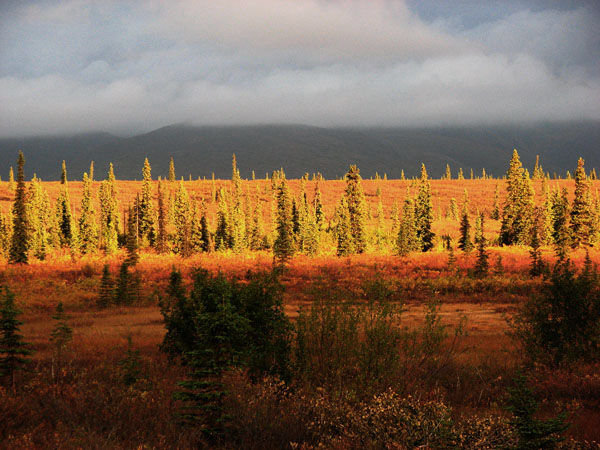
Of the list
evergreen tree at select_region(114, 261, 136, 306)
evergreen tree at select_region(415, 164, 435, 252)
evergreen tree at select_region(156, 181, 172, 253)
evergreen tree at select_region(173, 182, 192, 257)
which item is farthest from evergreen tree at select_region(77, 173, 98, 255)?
evergreen tree at select_region(415, 164, 435, 252)

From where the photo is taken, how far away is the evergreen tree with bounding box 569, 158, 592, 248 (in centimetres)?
5325

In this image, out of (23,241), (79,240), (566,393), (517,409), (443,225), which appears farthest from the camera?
(443,225)

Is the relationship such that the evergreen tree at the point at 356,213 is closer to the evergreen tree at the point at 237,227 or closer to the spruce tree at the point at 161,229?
the evergreen tree at the point at 237,227

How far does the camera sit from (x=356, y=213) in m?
54.6

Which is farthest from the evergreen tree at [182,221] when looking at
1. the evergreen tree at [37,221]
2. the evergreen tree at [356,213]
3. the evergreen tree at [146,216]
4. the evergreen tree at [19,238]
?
the evergreen tree at [356,213]

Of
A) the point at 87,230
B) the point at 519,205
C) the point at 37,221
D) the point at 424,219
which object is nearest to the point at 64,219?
the point at 87,230

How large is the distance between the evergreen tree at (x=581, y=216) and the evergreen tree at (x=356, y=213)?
24739 millimetres

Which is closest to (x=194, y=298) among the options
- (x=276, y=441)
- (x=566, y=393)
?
(x=276, y=441)

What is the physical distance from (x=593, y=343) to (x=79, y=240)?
7028cm

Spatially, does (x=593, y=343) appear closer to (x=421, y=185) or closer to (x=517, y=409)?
(x=517, y=409)

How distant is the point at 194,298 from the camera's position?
9.23 meters

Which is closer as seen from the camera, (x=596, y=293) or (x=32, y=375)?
(x=32, y=375)

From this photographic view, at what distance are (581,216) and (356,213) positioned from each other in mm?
27514

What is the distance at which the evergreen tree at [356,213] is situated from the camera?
54.2 m
